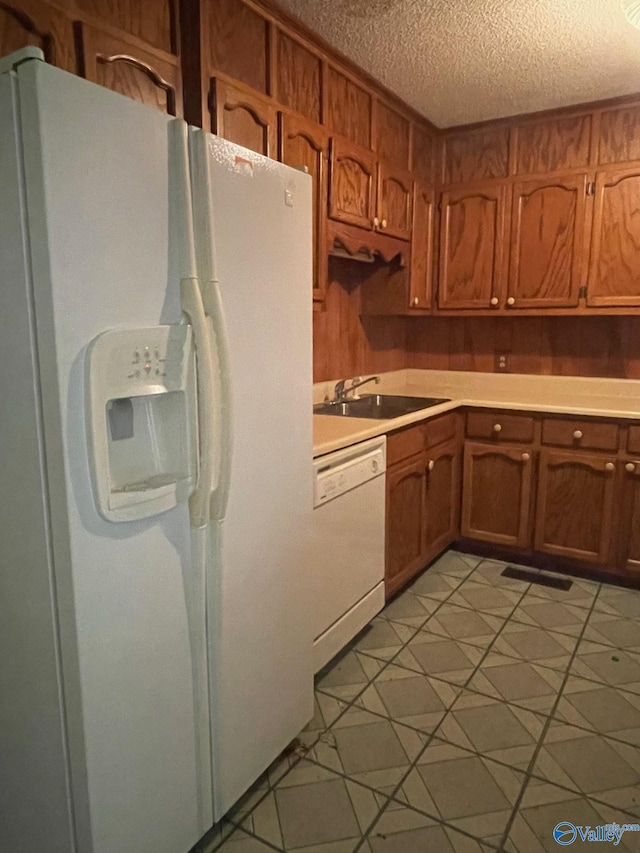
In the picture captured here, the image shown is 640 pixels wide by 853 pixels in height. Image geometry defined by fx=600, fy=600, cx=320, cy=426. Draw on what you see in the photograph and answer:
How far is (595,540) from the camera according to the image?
10.2ft

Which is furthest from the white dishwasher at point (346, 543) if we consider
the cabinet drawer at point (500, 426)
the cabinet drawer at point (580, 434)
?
the cabinet drawer at point (580, 434)

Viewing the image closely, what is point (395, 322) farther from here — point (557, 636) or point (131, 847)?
point (131, 847)

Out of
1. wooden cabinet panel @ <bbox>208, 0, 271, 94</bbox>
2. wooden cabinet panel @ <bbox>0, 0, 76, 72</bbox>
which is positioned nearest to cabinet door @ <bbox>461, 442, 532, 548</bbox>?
wooden cabinet panel @ <bbox>208, 0, 271, 94</bbox>

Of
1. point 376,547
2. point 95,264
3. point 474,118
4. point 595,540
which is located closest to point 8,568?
point 95,264

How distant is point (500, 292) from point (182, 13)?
2.24 meters

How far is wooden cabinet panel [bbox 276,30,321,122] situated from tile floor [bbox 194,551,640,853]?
221 centimetres

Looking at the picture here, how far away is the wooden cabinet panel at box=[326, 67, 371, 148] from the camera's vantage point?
100 inches

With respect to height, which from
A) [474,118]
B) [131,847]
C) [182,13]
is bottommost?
[131,847]

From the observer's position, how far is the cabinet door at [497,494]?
3.25 metres

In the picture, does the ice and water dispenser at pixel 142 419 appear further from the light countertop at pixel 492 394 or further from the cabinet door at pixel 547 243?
the cabinet door at pixel 547 243

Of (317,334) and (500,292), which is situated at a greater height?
(500,292)

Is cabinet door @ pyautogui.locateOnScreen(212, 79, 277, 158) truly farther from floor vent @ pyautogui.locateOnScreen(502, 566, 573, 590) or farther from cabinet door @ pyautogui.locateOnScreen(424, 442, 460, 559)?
floor vent @ pyautogui.locateOnScreen(502, 566, 573, 590)

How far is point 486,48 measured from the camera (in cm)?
249

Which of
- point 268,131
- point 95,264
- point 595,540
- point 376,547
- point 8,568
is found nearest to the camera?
point 95,264
